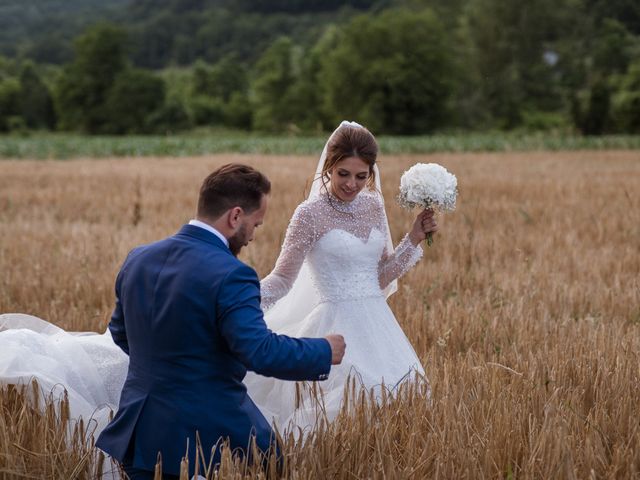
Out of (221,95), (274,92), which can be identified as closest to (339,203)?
(274,92)

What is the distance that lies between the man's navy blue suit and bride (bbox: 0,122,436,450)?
745 mm

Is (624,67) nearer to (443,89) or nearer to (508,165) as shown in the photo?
(443,89)

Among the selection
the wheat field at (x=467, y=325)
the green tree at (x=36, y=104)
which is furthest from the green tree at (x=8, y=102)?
the wheat field at (x=467, y=325)

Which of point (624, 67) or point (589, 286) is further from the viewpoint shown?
point (624, 67)

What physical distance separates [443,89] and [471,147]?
1025 inches

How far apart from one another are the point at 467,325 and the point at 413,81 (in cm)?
5677

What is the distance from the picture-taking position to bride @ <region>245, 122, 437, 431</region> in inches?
144

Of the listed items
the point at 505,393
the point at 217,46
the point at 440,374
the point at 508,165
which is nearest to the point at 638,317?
the point at 440,374

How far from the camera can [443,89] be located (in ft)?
197

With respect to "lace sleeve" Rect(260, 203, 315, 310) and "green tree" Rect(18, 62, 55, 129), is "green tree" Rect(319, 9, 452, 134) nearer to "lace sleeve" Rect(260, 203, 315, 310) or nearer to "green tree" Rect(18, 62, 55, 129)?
"green tree" Rect(18, 62, 55, 129)

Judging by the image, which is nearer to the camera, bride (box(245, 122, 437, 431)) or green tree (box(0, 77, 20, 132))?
bride (box(245, 122, 437, 431))

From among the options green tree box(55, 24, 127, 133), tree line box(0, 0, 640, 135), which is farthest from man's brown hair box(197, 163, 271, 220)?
green tree box(55, 24, 127, 133)

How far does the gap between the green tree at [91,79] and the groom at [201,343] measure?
75903 mm

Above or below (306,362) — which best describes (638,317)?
below
